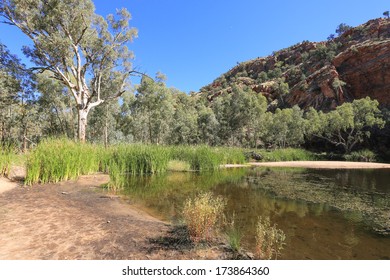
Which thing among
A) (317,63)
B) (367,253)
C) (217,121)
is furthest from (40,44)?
(317,63)

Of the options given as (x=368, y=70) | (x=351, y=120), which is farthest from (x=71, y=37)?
(x=368, y=70)

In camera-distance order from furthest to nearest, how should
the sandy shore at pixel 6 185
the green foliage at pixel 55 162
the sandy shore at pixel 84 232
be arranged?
the green foliage at pixel 55 162 < the sandy shore at pixel 6 185 < the sandy shore at pixel 84 232

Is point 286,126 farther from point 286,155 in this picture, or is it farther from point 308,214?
point 308,214

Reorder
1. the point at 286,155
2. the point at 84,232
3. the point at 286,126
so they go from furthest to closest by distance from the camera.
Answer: the point at 286,126 < the point at 286,155 < the point at 84,232

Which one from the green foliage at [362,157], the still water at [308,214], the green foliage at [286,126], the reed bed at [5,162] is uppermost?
the green foliage at [286,126]

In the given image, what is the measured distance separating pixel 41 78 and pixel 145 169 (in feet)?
68.5

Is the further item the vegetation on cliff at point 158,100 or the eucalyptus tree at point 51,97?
the eucalyptus tree at point 51,97

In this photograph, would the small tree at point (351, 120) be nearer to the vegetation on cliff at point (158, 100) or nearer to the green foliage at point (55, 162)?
the vegetation on cliff at point (158, 100)

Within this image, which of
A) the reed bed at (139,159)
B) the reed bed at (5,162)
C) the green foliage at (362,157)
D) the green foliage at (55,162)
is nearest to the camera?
the green foliage at (55,162)

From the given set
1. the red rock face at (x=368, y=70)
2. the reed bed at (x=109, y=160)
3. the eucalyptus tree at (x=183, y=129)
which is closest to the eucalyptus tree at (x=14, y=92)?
the reed bed at (x=109, y=160)

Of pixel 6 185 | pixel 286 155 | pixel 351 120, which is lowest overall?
pixel 6 185

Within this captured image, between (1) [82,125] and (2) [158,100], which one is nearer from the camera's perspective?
(1) [82,125]

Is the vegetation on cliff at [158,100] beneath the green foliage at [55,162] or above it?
above

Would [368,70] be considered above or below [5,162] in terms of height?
above
